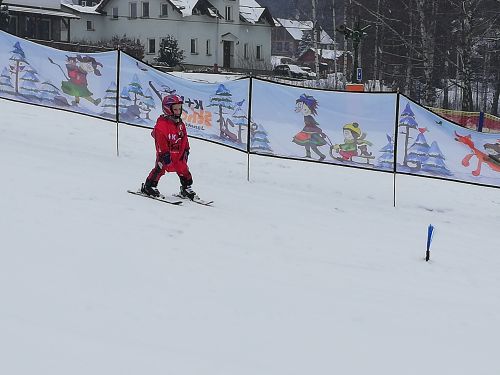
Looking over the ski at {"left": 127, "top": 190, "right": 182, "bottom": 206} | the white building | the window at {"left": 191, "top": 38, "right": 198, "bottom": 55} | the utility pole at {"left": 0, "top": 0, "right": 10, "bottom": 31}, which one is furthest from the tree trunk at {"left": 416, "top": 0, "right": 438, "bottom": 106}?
the window at {"left": 191, "top": 38, "right": 198, "bottom": 55}

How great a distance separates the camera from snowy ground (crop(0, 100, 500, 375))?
4.70 m

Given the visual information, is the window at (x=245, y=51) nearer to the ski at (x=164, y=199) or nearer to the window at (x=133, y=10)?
the window at (x=133, y=10)

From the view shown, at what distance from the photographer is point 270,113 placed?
1154cm

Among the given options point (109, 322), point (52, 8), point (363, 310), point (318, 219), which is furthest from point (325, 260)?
point (52, 8)

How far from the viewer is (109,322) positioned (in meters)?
4.94

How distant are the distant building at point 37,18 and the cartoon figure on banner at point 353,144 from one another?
47427 millimetres

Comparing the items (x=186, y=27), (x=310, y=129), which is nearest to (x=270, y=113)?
(x=310, y=129)

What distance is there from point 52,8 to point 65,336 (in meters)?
56.4

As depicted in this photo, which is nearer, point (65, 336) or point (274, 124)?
point (65, 336)

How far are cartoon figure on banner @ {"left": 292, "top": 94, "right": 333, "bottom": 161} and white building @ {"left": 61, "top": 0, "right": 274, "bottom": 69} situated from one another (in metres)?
51.2

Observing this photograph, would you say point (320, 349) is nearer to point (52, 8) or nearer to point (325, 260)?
point (325, 260)

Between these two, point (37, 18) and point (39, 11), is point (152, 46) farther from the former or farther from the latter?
point (39, 11)

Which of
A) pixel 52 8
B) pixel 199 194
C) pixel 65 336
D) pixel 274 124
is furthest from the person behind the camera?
pixel 52 8

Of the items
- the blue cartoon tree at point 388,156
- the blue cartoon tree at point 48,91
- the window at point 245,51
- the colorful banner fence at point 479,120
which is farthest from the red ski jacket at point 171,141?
the window at point 245,51
